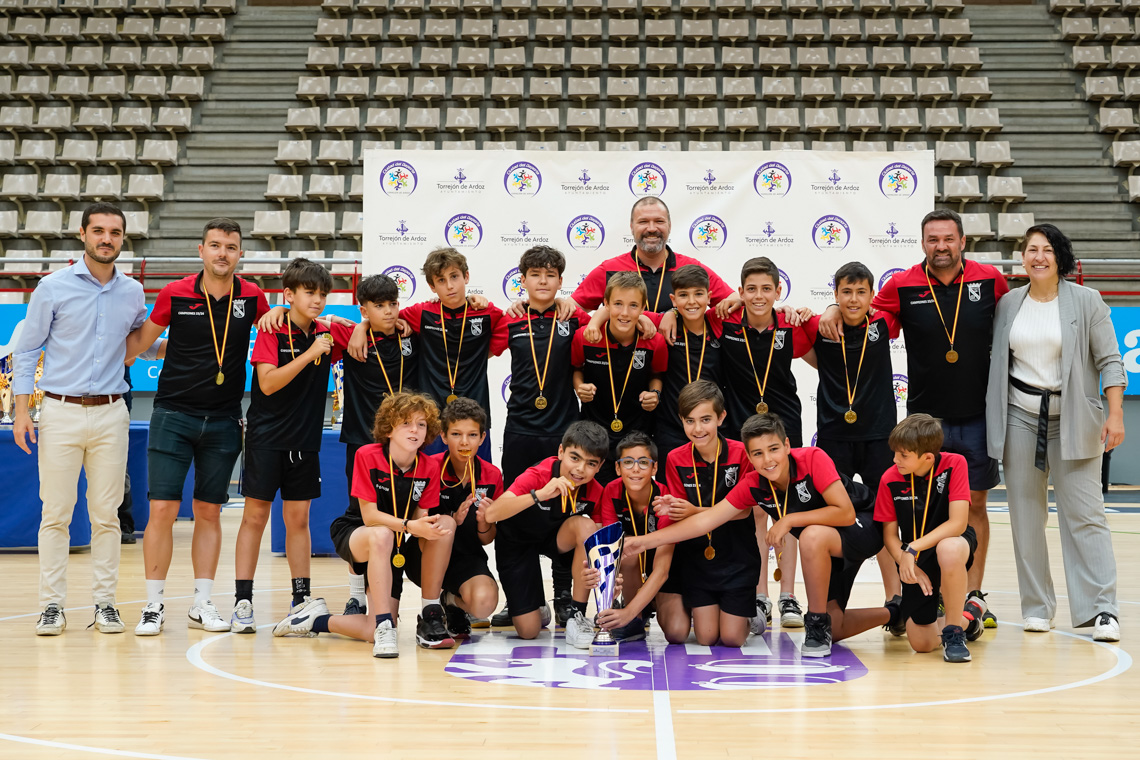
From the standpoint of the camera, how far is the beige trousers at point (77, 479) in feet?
14.8

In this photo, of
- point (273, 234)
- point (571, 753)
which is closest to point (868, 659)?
point (571, 753)

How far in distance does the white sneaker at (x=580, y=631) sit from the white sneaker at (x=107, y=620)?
6.69 ft

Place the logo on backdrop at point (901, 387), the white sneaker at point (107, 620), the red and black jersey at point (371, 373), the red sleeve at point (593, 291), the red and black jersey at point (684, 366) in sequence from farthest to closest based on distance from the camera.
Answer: the logo on backdrop at point (901, 387) → the red sleeve at point (593, 291) → the red and black jersey at point (371, 373) → the red and black jersey at point (684, 366) → the white sneaker at point (107, 620)

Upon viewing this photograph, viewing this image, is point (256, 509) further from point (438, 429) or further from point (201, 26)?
point (201, 26)

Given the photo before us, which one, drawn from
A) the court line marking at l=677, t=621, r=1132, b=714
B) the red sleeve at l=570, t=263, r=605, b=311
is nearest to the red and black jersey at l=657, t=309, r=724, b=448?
the red sleeve at l=570, t=263, r=605, b=311

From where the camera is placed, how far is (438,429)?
14.3 ft

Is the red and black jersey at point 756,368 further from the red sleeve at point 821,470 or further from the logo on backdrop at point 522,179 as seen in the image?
the logo on backdrop at point 522,179

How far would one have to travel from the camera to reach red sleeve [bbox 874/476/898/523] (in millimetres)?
4277

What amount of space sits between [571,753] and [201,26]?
15.2m

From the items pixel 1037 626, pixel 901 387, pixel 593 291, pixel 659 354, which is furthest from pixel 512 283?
pixel 1037 626

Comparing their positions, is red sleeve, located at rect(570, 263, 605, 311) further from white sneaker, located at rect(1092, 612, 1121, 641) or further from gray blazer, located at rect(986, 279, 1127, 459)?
white sneaker, located at rect(1092, 612, 1121, 641)

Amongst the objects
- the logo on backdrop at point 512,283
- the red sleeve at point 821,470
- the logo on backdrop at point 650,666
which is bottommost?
the logo on backdrop at point 650,666

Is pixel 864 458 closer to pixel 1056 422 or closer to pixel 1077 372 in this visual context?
pixel 1056 422

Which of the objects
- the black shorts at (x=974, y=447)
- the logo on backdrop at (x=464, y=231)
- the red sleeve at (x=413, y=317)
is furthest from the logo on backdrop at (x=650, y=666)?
the logo on backdrop at (x=464, y=231)
